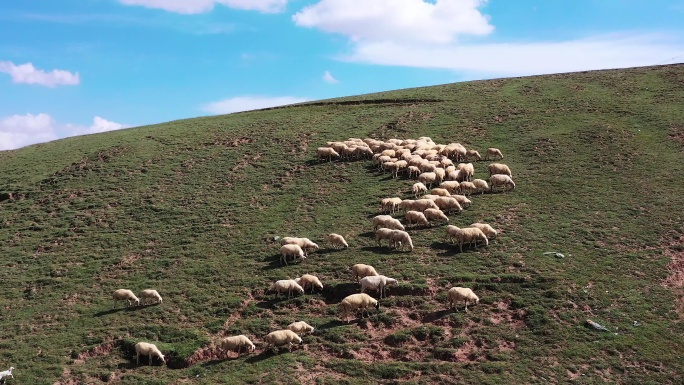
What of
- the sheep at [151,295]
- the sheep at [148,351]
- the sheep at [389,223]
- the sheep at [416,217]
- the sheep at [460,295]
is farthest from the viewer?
the sheep at [416,217]

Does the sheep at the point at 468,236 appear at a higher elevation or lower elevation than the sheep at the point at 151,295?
higher

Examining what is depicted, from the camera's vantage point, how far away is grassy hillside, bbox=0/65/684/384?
52.4 feet

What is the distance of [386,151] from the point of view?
112ft

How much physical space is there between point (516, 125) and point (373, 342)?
93.2 ft

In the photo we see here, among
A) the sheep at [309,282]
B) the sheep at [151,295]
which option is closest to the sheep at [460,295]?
the sheep at [309,282]

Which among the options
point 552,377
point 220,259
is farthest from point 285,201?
point 552,377

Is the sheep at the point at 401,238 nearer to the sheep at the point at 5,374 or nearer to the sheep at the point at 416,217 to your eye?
the sheep at the point at 416,217

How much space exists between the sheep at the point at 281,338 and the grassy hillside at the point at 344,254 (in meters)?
0.52

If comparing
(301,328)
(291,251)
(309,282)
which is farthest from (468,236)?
(301,328)

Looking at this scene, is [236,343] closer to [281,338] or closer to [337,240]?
[281,338]

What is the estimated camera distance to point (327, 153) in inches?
1416

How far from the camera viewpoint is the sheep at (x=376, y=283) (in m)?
18.7

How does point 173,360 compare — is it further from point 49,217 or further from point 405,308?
point 49,217

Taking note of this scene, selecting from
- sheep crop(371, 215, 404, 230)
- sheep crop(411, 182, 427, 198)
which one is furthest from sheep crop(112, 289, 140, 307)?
sheep crop(411, 182, 427, 198)
